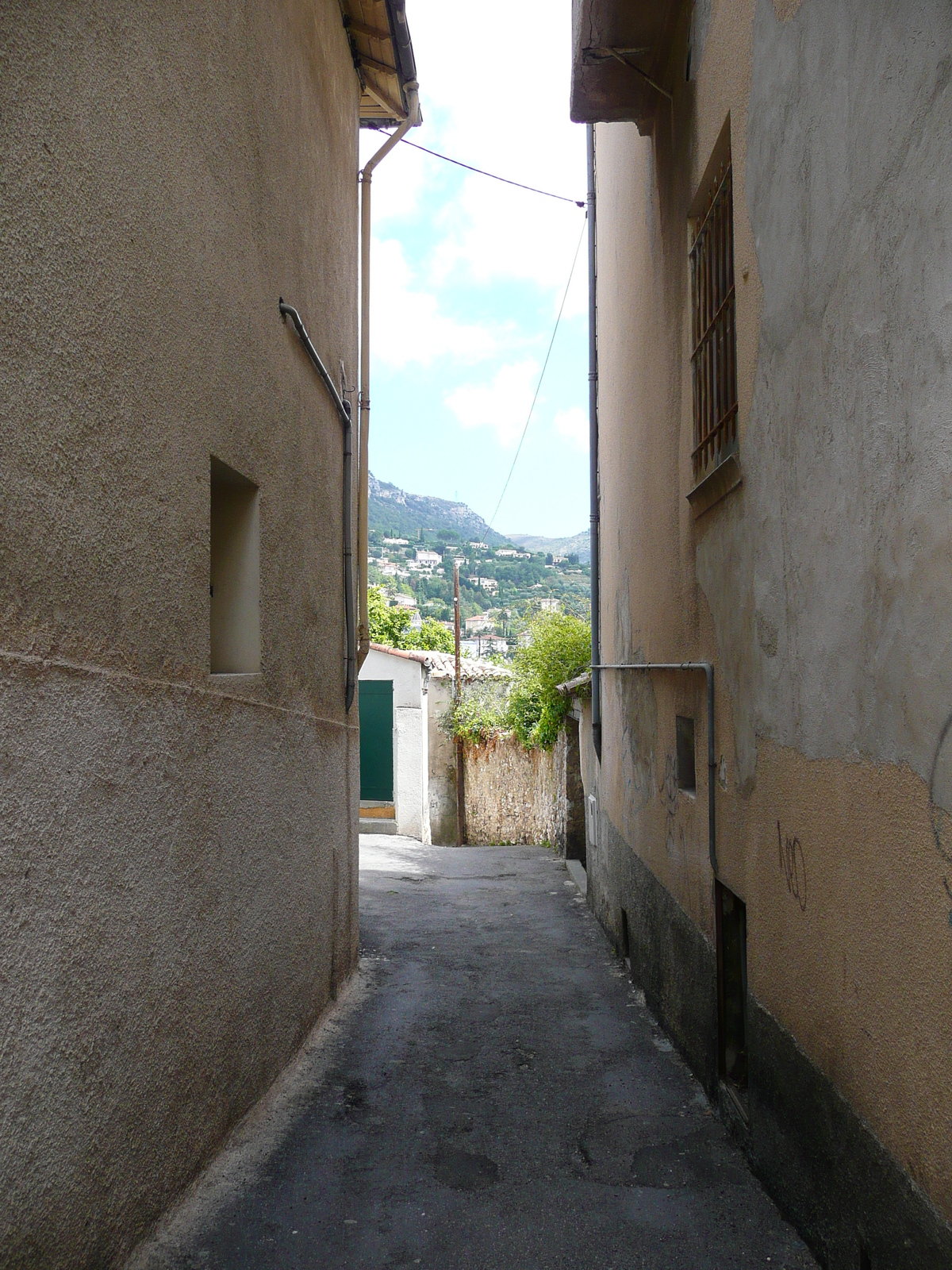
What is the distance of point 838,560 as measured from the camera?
10.9 feet

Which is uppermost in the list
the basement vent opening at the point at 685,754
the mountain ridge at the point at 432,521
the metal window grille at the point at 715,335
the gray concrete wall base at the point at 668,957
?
the mountain ridge at the point at 432,521

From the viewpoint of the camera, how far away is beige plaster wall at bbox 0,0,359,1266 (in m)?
2.76

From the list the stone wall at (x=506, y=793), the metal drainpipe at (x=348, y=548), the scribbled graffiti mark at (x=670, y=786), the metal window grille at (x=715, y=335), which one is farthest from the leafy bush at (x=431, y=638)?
the metal window grille at (x=715, y=335)

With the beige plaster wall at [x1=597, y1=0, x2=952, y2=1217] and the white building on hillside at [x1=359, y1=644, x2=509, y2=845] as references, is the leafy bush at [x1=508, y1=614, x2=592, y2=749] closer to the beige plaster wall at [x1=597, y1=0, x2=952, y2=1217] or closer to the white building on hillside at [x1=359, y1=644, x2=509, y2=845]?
the white building on hillside at [x1=359, y1=644, x2=509, y2=845]

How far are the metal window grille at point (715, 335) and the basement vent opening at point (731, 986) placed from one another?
7.29 ft

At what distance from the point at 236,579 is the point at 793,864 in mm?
2974

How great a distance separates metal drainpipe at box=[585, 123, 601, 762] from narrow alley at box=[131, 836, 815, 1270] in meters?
3.63

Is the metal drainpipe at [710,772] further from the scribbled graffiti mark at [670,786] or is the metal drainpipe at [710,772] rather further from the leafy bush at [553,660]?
the leafy bush at [553,660]

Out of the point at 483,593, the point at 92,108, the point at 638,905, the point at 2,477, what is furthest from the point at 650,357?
the point at 483,593

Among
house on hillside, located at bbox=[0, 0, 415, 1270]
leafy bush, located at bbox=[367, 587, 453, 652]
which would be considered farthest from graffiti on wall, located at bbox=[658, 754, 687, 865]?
leafy bush, located at bbox=[367, 587, 453, 652]

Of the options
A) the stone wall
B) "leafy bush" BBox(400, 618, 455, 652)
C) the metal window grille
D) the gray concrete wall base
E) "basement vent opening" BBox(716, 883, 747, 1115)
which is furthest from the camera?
"leafy bush" BBox(400, 618, 455, 652)

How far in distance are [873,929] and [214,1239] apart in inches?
99.8

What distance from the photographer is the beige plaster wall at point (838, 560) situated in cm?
261

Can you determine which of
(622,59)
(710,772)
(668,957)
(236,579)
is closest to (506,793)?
(668,957)
